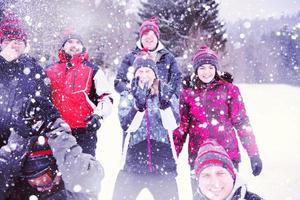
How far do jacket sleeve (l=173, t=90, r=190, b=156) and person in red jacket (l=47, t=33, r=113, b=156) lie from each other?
34.9 inches

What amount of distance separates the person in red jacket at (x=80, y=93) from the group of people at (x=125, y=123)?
0.04ft

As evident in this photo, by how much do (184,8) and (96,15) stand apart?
15300 mm

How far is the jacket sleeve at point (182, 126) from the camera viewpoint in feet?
12.4

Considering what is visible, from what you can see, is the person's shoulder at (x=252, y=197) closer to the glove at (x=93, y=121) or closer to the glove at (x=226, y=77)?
the glove at (x=226, y=77)

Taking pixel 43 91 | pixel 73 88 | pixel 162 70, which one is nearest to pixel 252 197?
pixel 43 91

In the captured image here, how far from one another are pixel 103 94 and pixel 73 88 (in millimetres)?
349

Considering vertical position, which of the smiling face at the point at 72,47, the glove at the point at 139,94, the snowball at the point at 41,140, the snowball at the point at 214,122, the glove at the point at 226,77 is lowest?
the snowball at the point at 41,140

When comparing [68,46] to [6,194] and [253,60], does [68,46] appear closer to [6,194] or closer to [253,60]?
[6,194]

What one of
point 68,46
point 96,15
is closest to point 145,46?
point 68,46

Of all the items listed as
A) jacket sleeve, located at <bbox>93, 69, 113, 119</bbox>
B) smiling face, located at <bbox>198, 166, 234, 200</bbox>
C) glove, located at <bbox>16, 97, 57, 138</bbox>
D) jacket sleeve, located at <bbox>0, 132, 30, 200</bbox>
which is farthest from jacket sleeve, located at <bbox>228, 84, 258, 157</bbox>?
jacket sleeve, located at <bbox>0, 132, 30, 200</bbox>

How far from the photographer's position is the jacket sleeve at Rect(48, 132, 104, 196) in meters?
1.87

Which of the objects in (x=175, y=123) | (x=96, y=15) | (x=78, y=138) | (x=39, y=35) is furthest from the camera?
(x=96, y=15)

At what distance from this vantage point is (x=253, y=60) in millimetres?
72438

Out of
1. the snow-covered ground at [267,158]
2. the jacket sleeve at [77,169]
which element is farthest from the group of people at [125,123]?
the snow-covered ground at [267,158]
